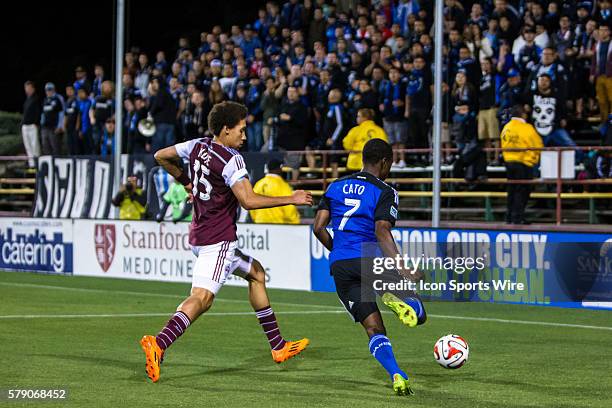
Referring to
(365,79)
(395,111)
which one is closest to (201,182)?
(395,111)

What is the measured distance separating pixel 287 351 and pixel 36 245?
13249 mm

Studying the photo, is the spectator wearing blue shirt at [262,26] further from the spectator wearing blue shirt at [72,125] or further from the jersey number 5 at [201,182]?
the jersey number 5 at [201,182]

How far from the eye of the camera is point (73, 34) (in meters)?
40.2

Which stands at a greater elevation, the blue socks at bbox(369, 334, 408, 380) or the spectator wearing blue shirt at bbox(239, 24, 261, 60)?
the spectator wearing blue shirt at bbox(239, 24, 261, 60)

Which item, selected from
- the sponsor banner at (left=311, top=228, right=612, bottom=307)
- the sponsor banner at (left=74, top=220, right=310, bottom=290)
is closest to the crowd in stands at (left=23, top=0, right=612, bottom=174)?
the sponsor banner at (left=74, top=220, right=310, bottom=290)

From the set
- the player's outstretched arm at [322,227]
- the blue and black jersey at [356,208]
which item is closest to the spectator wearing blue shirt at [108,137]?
the player's outstretched arm at [322,227]

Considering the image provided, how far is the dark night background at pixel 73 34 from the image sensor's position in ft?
125

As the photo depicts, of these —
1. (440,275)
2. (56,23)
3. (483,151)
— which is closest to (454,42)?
(483,151)

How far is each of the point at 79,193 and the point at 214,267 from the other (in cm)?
1512

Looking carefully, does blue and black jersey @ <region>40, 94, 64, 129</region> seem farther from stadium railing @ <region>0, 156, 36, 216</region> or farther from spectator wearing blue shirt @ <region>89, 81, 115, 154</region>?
spectator wearing blue shirt @ <region>89, 81, 115, 154</region>

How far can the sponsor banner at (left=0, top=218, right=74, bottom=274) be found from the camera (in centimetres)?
2206

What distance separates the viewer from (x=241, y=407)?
26.3ft

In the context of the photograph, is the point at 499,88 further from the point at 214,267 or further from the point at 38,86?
the point at 38,86

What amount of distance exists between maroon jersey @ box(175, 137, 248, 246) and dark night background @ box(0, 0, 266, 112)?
91.4 feet
